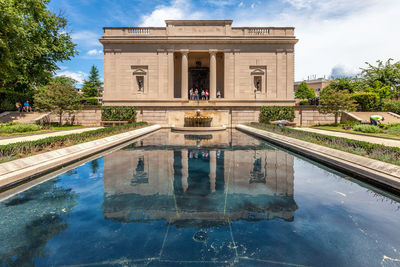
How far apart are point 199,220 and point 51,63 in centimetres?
3232

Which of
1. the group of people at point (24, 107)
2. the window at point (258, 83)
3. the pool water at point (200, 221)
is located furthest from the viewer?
the window at point (258, 83)

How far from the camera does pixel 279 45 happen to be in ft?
97.4

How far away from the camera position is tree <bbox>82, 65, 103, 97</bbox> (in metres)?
66.9

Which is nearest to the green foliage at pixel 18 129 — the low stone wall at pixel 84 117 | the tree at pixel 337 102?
the low stone wall at pixel 84 117

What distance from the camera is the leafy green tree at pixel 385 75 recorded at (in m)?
50.4

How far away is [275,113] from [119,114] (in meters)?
20.2

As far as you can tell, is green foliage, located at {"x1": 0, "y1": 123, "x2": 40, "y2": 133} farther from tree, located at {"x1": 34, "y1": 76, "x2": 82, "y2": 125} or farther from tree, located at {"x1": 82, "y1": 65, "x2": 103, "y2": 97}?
tree, located at {"x1": 82, "y1": 65, "x2": 103, "y2": 97}

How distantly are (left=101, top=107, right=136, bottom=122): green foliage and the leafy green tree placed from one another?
58120mm

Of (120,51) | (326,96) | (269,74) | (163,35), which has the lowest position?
(326,96)

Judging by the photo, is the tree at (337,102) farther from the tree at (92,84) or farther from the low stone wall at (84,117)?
the tree at (92,84)

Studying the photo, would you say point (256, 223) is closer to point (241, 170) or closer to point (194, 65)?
point (241, 170)

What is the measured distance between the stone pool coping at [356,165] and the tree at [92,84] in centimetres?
7093

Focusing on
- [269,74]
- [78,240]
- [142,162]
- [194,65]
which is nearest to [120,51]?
[194,65]

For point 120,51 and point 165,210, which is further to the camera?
point 120,51
